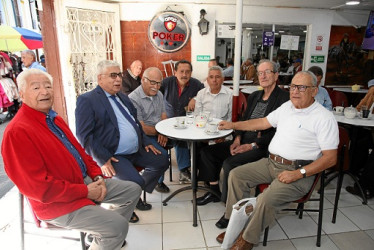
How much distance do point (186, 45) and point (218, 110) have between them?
252cm

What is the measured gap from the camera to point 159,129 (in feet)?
7.28

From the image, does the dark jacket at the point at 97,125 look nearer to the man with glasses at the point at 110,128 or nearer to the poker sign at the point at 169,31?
the man with glasses at the point at 110,128

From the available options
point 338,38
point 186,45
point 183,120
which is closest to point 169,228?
point 183,120

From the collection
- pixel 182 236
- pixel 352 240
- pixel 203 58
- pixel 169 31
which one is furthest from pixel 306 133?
pixel 169 31

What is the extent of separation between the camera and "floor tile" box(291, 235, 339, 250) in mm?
1901

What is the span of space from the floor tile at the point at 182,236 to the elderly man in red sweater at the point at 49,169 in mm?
560

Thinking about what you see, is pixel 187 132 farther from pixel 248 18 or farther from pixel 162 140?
pixel 248 18

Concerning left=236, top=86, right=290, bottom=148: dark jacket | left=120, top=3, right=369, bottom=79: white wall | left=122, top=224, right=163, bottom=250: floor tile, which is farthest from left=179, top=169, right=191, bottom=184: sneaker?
left=120, top=3, right=369, bottom=79: white wall

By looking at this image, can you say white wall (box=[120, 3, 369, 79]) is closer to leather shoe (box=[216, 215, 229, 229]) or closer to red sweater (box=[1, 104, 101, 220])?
leather shoe (box=[216, 215, 229, 229])

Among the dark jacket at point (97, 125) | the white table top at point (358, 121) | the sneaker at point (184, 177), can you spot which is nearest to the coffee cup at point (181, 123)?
the dark jacket at point (97, 125)

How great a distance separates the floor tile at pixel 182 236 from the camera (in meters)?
1.93

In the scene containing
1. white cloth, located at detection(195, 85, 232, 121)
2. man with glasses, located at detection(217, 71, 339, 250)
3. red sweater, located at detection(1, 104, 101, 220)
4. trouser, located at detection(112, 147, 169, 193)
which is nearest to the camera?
red sweater, located at detection(1, 104, 101, 220)

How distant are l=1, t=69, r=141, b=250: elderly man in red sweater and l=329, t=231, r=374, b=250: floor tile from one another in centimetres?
166

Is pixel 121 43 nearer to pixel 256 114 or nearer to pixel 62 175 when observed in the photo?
pixel 256 114
